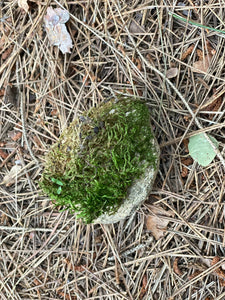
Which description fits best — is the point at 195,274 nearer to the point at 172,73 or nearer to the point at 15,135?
the point at 172,73

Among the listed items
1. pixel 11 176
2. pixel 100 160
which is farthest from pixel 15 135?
pixel 100 160

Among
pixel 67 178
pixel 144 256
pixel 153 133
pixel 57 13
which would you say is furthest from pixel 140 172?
pixel 57 13

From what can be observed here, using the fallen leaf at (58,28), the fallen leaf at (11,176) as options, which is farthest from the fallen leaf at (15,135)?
the fallen leaf at (58,28)

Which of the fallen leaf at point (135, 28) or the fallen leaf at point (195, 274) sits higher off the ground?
the fallen leaf at point (135, 28)

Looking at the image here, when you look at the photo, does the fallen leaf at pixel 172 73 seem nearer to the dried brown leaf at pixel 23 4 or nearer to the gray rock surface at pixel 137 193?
the gray rock surface at pixel 137 193

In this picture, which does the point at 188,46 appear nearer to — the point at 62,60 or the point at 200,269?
the point at 62,60

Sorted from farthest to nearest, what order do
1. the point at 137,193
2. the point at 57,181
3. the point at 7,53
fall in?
the point at 7,53, the point at 137,193, the point at 57,181

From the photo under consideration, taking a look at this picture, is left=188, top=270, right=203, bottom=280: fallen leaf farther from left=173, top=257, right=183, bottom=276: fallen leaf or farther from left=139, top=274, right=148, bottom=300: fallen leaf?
left=139, top=274, right=148, bottom=300: fallen leaf

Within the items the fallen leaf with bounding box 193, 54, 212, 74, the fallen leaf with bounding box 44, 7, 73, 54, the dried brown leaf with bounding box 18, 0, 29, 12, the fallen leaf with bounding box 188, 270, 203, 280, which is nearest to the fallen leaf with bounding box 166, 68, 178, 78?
the fallen leaf with bounding box 193, 54, 212, 74
